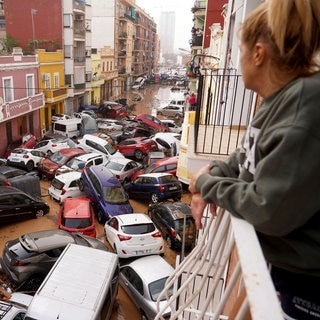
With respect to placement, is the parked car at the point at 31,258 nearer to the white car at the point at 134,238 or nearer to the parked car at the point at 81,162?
the white car at the point at 134,238

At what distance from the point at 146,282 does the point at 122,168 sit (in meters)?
8.56

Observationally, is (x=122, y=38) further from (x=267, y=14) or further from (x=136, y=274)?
(x=267, y=14)

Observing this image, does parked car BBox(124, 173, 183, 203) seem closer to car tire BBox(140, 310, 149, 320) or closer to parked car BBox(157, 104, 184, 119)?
car tire BBox(140, 310, 149, 320)

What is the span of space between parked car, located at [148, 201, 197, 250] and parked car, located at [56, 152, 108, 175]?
516 centimetres

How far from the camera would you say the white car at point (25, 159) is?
16.6m

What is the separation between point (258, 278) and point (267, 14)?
3.11ft

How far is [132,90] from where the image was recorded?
61.4 meters

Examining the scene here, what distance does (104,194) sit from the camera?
12.7m

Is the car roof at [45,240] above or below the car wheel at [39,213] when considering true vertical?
above

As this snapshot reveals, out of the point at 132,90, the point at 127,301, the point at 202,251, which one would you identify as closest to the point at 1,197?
the point at 127,301

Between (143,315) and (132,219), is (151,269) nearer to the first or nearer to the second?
(143,315)

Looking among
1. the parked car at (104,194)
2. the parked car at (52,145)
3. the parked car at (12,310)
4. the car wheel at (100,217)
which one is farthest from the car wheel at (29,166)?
the parked car at (12,310)

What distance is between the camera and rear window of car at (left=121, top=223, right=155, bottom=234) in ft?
33.6

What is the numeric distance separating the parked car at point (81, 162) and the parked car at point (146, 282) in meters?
7.67
